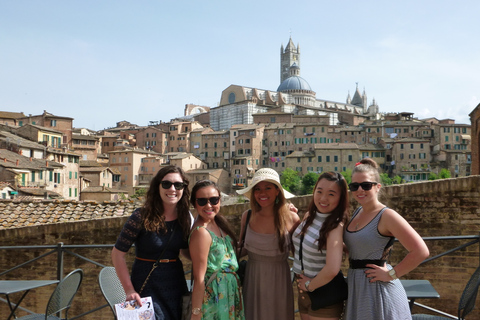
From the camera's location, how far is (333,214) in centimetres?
346

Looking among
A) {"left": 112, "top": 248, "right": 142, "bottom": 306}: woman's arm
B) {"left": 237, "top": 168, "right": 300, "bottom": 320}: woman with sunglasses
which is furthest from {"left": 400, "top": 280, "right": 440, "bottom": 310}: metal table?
{"left": 112, "top": 248, "right": 142, "bottom": 306}: woman's arm

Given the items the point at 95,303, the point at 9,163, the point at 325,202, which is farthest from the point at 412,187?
the point at 9,163

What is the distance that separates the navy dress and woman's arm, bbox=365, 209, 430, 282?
1.50 meters

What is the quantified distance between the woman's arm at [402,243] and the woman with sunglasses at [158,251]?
1492mm

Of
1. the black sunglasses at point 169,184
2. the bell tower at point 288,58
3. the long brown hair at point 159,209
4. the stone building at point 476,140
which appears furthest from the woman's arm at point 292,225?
the bell tower at point 288,58

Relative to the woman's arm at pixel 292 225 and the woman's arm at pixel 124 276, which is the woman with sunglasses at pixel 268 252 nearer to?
the woman's arm at pixel 292 225

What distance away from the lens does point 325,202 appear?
3.48m

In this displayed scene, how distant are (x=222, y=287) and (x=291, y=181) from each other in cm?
6249

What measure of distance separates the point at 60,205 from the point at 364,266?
1197 centimetres

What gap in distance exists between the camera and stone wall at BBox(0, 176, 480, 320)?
22.5 feet

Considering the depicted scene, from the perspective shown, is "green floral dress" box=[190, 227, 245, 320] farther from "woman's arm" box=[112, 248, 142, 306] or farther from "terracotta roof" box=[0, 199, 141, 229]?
"terracotta roof" box=[0, 199, 141, 229]

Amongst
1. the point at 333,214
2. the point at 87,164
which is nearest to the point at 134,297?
the point at 333,214

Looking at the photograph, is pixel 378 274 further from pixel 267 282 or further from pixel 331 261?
pixel 267 282

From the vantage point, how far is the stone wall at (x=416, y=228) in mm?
6848
